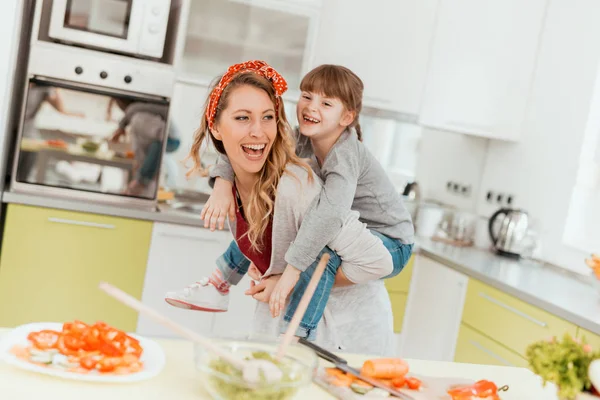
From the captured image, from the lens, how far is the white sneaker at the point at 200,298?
1.79 metres

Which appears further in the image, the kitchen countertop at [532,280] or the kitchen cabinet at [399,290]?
the kitchen cabinet at [399,290]

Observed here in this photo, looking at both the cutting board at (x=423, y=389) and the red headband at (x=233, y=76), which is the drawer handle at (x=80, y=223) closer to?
the red headband at (x=233, y=76)

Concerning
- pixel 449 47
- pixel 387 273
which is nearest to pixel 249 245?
pixel 387 273

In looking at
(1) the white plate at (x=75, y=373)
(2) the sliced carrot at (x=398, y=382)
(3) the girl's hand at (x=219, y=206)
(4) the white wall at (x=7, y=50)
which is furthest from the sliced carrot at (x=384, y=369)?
(4) the white wall at (x=7, y=50)

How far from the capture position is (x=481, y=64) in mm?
3703

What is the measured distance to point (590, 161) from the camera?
3459mm

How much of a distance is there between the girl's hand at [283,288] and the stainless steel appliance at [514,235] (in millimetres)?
2102

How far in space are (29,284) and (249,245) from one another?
4.94ft

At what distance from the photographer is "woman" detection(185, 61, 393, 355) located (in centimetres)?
177

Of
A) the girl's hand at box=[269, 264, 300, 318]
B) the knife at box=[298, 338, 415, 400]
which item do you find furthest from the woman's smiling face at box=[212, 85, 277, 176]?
the knife at box=[298, 338, 415, 400]

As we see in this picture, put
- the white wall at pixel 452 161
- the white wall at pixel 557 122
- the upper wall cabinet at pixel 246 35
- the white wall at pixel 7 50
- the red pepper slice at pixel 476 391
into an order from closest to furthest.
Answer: the red pepper slice at pixel 476 391, the white wall at pixel 7 50, the upper wall cabinet at pixel 246 35, the white wall at pixel 557 122, the white wall at pixel 452 161

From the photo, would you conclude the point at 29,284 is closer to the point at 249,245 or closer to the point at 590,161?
the point at 249,245

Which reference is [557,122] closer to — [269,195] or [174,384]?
[269,195]

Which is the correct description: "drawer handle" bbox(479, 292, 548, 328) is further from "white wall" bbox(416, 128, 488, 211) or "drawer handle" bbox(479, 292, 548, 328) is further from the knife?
the knife
